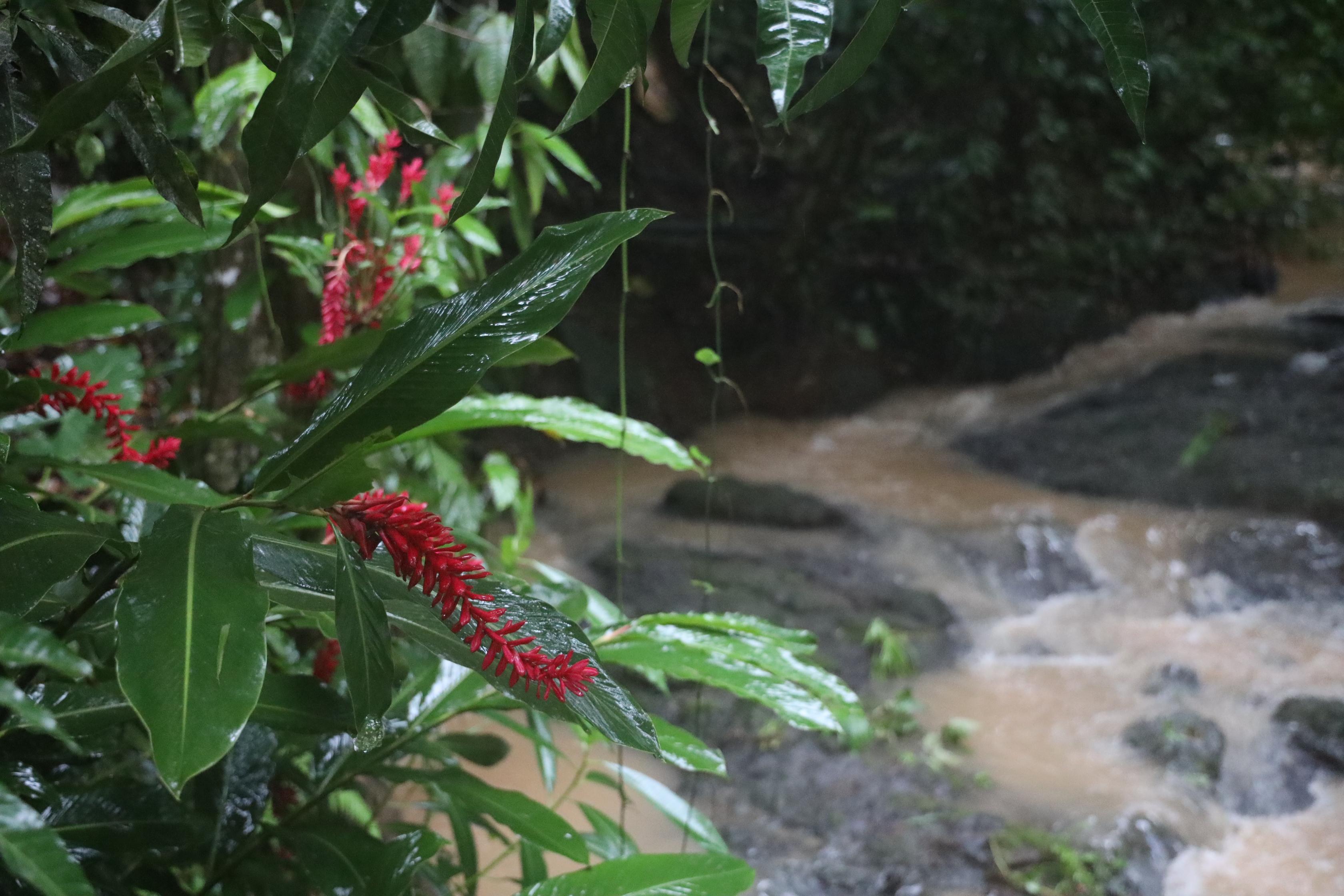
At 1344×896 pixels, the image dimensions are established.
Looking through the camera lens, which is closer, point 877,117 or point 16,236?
point 16,236

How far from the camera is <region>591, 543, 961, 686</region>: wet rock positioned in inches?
148

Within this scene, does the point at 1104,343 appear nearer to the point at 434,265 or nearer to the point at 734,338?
the point at 734,338

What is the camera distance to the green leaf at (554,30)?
55cm

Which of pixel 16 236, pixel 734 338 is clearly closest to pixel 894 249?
pixel 734 338

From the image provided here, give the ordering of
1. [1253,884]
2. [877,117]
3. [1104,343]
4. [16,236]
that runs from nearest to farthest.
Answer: [16,236], [1253,884], [877,117], [1104,343]

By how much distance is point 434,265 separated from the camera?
1.46m

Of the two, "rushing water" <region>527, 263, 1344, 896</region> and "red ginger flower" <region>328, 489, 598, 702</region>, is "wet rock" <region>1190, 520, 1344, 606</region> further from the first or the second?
"red ginger flower" <region>328, 489, 598, 702</region>

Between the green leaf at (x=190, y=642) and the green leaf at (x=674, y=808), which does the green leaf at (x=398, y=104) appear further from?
the green leaf at (x=674, y=808)

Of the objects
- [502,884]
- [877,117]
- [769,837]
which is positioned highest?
[877,117]

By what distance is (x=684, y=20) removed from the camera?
0.67 metres

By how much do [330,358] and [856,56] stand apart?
716 millimetres

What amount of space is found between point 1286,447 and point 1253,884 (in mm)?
3595

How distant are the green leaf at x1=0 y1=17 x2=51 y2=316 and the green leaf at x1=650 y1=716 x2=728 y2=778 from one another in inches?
27.1

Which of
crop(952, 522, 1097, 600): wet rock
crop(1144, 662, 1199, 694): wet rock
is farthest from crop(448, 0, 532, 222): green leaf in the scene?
crop(952, 522, 1097, 600): wet rock
